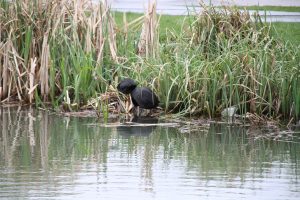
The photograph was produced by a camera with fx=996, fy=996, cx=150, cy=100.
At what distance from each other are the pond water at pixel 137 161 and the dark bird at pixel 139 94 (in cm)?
50

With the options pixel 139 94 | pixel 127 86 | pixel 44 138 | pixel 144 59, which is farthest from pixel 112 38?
pixel 44 138

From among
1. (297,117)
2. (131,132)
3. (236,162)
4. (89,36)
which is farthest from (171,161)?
(89,36)

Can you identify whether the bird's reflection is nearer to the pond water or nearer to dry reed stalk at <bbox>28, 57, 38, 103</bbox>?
the pond water

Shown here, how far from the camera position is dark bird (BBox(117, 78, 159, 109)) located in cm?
1175

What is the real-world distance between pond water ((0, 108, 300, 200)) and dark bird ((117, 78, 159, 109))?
0.50 metres

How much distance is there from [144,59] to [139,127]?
4.52 feet

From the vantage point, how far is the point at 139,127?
11414 millimetres

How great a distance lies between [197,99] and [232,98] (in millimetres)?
409

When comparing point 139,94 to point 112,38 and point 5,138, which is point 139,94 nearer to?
point 112,38

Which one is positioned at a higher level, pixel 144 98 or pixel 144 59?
pixel 144 59

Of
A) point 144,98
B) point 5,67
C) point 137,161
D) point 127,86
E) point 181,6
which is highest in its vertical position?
point 181,6

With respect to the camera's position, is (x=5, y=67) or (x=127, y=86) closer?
(x=127, y=86)

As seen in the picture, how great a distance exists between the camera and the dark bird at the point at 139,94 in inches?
463

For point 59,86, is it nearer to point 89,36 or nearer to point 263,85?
point 89,36
